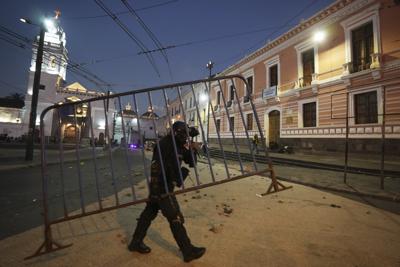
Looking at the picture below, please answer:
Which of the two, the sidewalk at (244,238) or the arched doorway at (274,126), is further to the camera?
the arched doorway at (274,126)

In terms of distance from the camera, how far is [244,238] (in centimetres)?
314

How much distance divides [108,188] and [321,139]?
50.0 feet

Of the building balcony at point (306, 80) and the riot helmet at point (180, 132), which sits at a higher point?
the building balcony at point (306, 80)

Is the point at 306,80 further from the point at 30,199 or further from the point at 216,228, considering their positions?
the point at 30,199

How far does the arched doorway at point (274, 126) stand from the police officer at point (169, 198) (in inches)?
729

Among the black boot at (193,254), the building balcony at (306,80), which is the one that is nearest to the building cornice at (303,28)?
the building balcony at (306,80)

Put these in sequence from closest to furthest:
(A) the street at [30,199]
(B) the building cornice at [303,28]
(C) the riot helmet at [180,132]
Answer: (C) the riot helmet at [180,132]
(A) the street at [30,199]
(B) the building cornice at [303,28]

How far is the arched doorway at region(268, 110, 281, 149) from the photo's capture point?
20.9m

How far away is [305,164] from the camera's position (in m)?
12.0

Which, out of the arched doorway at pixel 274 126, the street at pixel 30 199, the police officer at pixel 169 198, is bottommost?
the street at pixel 30 199

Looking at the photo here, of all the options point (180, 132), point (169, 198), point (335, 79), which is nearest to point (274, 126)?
point (335, 79)

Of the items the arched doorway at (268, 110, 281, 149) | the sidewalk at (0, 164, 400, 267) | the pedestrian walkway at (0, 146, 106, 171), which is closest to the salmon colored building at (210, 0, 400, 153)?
the arched doorway at (268, 110, 281, 149)

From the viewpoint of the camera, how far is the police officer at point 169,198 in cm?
258

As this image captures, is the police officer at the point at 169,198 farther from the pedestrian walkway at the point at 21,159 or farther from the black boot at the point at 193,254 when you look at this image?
the pedestrian walkway at the point at 21,159
